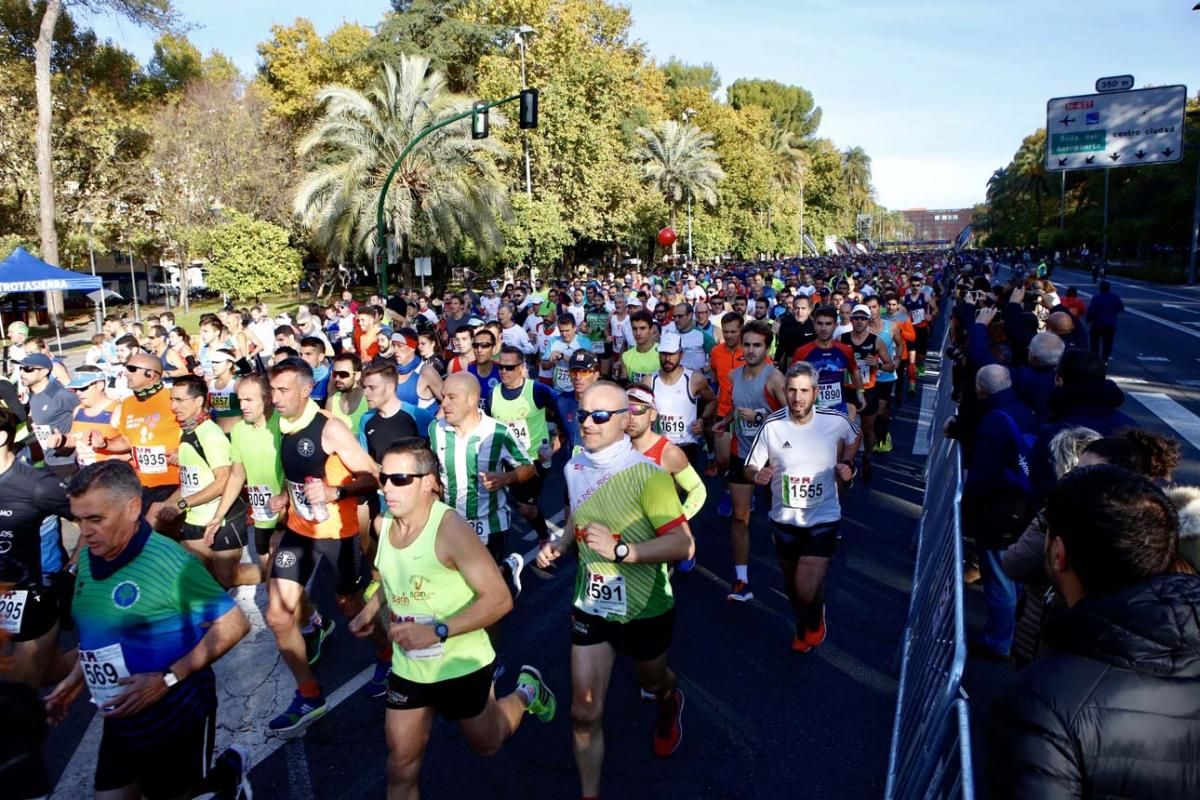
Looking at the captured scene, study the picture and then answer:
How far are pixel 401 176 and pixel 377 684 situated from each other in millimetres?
26136

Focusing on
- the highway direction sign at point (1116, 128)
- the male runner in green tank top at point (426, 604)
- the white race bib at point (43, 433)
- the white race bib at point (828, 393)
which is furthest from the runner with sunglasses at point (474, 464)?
the highway direction sign at point (1116, 128)

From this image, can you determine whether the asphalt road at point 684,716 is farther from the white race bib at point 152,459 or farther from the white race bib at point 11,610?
the white race bib at point 152,459

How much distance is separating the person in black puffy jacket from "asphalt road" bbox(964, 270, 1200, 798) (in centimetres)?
16

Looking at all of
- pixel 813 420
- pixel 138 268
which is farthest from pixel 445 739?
pixel 138 268

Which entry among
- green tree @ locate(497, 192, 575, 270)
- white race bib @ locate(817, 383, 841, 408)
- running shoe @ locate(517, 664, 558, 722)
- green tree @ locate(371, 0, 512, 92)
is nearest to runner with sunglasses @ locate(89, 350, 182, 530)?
running shoe @ locate(517, 664, 558, 722)

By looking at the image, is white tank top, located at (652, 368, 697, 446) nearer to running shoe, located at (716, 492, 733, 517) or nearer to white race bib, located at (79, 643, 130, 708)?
running shoe, located at (716, 492, 733, 517)

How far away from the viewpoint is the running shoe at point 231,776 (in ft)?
11.3

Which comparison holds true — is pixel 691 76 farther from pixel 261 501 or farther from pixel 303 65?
pixel 261 501

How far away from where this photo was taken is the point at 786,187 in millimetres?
89250

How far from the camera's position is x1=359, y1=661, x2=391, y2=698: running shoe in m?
4.91

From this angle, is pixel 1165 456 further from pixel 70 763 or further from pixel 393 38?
pixel 393 38

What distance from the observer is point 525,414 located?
20.8 feet

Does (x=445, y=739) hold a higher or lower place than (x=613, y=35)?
lower

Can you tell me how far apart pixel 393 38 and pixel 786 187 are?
56.4 metres
